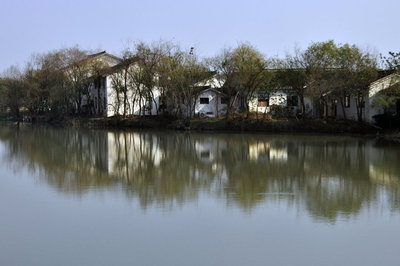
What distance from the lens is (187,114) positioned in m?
41.0

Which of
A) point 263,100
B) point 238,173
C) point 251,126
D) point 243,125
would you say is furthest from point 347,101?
point 238,173

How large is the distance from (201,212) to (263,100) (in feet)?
101

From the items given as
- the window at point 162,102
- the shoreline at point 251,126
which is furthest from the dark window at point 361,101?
the window at point 162,102

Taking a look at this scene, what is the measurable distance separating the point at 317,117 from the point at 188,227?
28.9 meters

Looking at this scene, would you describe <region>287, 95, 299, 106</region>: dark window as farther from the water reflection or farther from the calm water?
the calm water

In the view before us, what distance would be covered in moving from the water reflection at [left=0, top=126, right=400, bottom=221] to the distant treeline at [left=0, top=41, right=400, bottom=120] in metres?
9.18

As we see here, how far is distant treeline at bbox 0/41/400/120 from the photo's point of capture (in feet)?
103

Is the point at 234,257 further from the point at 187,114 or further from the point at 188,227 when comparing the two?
the point at 187,114

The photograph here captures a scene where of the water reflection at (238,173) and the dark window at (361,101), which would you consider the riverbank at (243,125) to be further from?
the water reflection at (238,173)

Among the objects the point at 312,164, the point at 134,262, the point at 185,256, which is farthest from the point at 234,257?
the point at 312,164

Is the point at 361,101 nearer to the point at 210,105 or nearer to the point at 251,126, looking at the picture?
the point at 251,126

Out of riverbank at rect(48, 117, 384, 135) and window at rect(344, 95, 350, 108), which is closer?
riverbank at rect(48, 117, 384, 135)

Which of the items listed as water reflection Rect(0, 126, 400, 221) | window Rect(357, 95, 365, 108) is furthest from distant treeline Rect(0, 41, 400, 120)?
water reflection Rect(0, 126, 400, 221)

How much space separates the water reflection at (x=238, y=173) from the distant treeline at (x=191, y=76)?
918 centimetres
